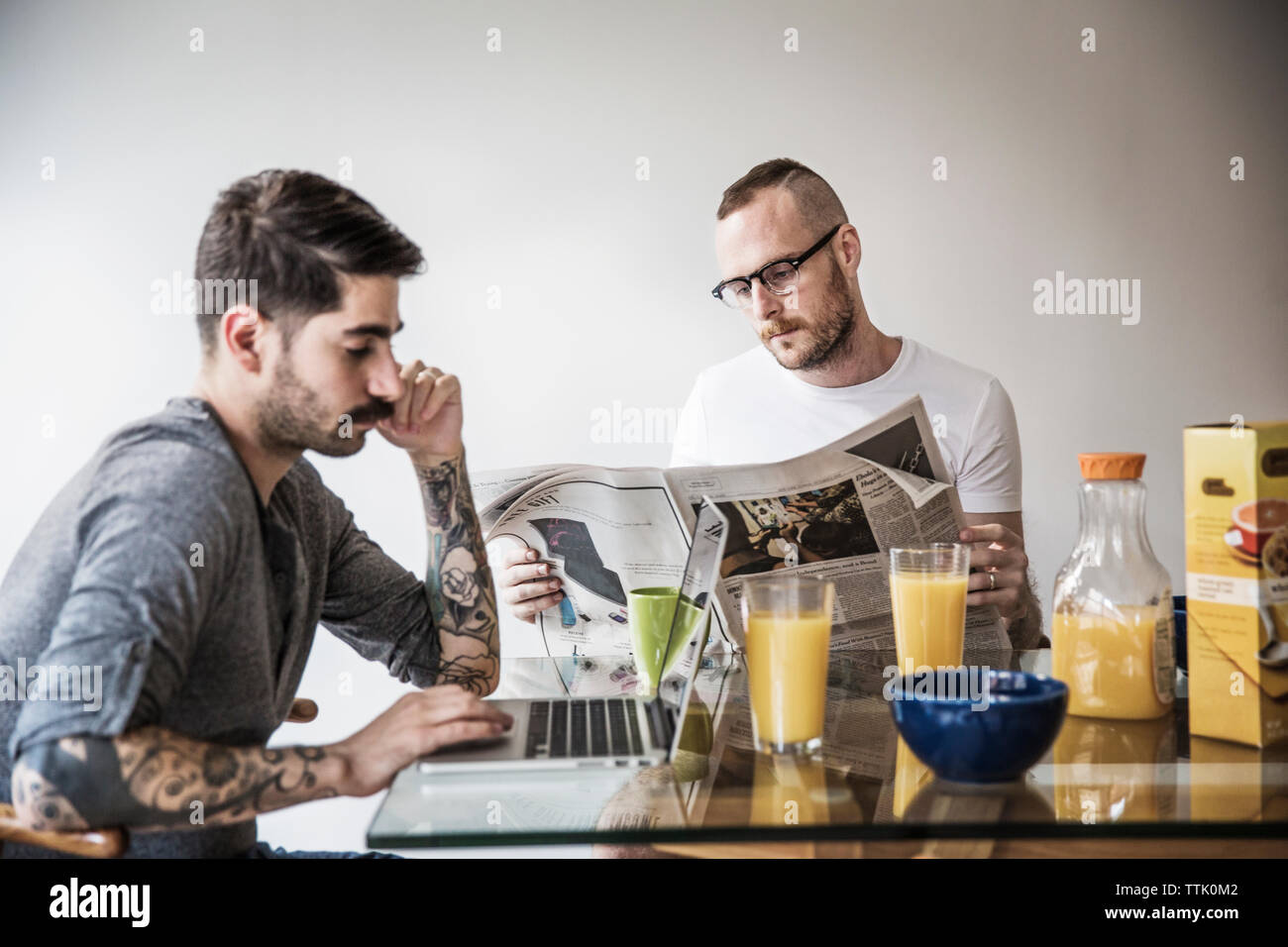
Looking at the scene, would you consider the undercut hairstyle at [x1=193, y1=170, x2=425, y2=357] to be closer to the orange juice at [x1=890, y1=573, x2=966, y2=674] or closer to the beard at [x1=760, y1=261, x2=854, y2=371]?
the orange juice at [x1=890, y1=573, x2=966, y2=674]

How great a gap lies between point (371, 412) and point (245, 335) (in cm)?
15

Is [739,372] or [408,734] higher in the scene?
[739,372]

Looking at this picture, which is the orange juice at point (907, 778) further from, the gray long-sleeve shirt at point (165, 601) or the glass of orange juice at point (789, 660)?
the gray long-sleeve shirt at point (165, 601)

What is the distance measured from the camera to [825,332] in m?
1.99

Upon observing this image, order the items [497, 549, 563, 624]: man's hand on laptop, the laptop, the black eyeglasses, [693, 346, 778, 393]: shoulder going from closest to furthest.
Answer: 1. the laptop
2. [497, 549, 563, 624]: man's hand on laptop
3. the black eyeglasses
4. [693, 346, 778, 393]: shoulder

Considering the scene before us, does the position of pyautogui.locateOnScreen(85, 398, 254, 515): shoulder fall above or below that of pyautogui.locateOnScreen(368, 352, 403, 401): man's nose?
below

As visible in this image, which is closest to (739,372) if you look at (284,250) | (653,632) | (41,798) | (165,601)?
(653,632)

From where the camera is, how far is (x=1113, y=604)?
0.93 meters

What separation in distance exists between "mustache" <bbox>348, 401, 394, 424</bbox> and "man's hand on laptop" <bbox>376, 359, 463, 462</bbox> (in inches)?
2.8

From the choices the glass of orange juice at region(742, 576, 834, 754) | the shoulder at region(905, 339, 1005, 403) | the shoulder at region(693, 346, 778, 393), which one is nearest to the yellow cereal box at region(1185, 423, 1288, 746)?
the glass of orange juice at region(742, 576, 834, 754)

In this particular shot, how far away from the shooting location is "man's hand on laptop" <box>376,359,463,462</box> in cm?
125

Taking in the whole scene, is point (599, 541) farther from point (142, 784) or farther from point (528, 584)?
point (142, 784)

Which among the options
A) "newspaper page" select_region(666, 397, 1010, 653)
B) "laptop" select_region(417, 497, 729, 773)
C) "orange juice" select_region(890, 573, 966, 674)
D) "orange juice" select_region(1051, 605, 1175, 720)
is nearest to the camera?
"laptop" select_region(417, 497, 729, 773)

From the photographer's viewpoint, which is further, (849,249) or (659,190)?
(659,190)
